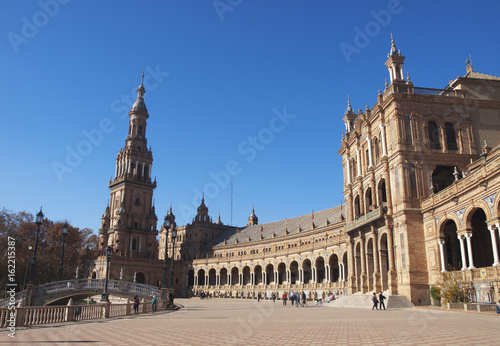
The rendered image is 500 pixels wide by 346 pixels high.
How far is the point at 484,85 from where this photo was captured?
Answer: 3906 cm

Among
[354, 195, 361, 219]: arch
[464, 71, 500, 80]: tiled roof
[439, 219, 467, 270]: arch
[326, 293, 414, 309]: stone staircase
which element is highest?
[464, 71, 500, 80]: tiled roof

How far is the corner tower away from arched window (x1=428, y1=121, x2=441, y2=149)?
72.9m

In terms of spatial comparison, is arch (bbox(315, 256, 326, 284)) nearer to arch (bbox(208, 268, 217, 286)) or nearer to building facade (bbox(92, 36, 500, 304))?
building facade (bbox(92, 36, 500, 304))

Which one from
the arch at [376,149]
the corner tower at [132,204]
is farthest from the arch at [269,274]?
the arch at [376,149]

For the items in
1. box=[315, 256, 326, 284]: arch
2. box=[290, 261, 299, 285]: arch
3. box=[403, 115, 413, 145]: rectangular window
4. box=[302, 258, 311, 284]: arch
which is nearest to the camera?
box=[403, 115, 413, 145]: rectangular window

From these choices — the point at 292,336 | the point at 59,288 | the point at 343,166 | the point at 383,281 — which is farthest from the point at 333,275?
the point at 292,336

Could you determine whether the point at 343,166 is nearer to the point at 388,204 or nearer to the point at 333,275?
the point at 388,204

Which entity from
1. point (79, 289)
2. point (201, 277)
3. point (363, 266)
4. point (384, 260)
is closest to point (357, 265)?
point (363, 266)

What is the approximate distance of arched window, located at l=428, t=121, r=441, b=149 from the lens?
37125 mm

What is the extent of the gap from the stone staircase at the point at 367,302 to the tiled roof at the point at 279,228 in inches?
1222

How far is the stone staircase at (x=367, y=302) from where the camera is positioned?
32.1m

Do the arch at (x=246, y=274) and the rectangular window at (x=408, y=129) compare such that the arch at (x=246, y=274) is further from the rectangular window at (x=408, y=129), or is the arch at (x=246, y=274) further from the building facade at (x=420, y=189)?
the rectangular window at (x=408, y=129)

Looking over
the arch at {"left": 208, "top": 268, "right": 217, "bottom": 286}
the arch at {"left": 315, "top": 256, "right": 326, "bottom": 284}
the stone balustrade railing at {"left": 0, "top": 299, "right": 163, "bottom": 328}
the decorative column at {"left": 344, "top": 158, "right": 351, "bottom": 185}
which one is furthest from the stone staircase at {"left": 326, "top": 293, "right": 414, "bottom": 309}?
the arch at {"left": 208, "top": 268, "right": 217, "bottom": 286}

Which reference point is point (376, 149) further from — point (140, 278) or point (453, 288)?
point (140, 278)
